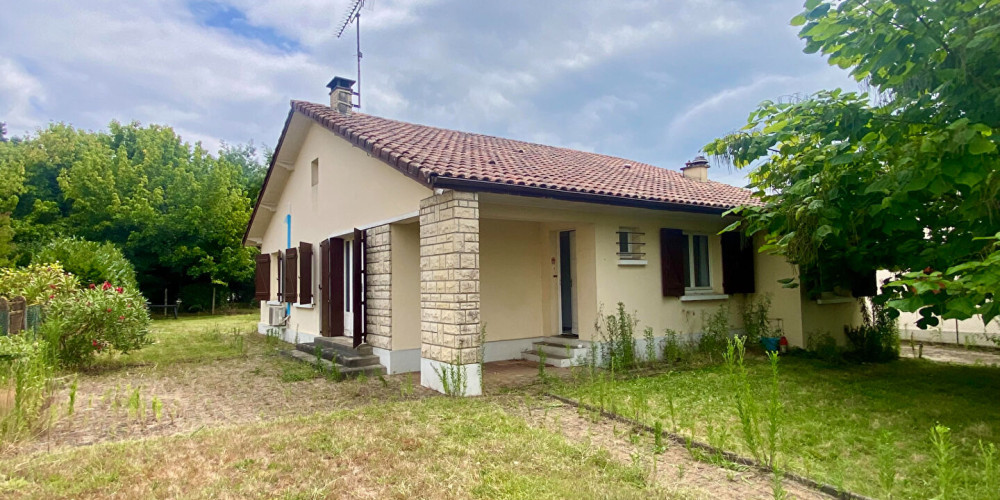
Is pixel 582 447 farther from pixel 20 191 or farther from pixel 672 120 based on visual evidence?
pixel 20 191

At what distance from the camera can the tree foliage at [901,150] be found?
4.45 m

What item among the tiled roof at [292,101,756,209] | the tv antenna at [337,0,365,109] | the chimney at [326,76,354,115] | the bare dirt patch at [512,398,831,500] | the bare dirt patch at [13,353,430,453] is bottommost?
the bare dirt patch at [13,353,430,453]

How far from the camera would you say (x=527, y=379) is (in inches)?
294

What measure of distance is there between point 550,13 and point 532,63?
4.04m

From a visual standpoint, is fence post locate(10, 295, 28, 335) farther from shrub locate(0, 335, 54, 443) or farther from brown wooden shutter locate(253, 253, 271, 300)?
brown wooden shutter locate(253, 253, 271, 300)

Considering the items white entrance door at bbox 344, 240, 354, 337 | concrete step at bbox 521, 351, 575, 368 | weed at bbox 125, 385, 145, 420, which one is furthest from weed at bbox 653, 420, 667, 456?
white entrance door at bbox 344, 240, 354, 337

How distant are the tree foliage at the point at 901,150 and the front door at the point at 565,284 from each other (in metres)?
3.50

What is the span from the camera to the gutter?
633 cm

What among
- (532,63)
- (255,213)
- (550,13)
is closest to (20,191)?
(255,213)

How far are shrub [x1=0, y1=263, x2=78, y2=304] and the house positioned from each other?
4120 mm

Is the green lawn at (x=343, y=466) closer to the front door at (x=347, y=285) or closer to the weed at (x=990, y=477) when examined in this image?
the weed at (x=990, y=477)

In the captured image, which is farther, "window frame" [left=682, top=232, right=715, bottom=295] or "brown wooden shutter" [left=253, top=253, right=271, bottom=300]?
"brown wooden shutter" [left=253, top=253, right=271, bottom=300]

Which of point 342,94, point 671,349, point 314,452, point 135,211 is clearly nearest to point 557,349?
point 671,349

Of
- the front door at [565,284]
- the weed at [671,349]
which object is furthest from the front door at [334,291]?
the weed at [671,349]
